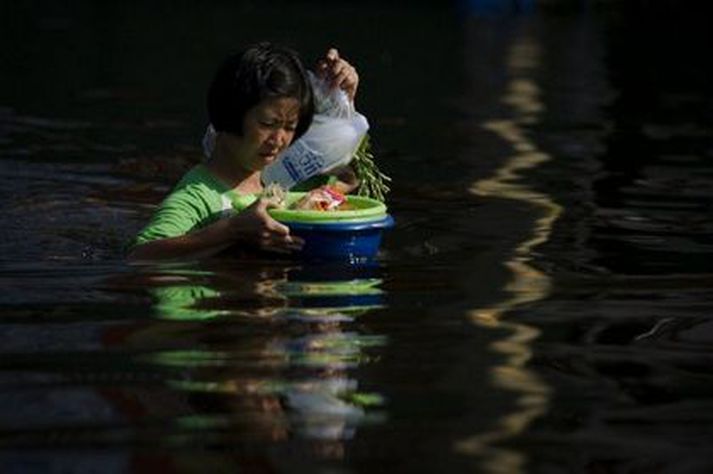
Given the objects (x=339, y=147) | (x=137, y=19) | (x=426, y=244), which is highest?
(x=339, y=147)

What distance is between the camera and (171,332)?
5.50 metres

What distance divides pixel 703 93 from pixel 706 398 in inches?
441

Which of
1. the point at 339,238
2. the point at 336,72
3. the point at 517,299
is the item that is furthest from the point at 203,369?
the point at 336,72

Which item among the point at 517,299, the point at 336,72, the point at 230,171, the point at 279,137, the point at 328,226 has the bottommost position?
the point at 517,299

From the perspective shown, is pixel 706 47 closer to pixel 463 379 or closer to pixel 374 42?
pixel 374 42

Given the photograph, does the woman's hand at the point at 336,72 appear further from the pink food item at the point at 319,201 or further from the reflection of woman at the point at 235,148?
the pink food item at the point at 319,201

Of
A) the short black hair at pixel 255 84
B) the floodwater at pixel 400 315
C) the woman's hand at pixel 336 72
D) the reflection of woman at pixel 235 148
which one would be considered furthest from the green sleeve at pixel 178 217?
the woman's hand at pixel 336 72

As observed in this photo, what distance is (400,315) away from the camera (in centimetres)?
584

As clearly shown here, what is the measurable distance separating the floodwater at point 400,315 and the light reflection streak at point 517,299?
0.01m

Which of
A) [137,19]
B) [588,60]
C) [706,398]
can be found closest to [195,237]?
[706,398]

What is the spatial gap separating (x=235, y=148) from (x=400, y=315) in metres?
1.12

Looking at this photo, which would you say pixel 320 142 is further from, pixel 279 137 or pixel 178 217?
pixel 178 217

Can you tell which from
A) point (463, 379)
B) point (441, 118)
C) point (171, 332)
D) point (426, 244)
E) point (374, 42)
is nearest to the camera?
point (463, 379)

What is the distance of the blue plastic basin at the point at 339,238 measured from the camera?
21.3 feet
